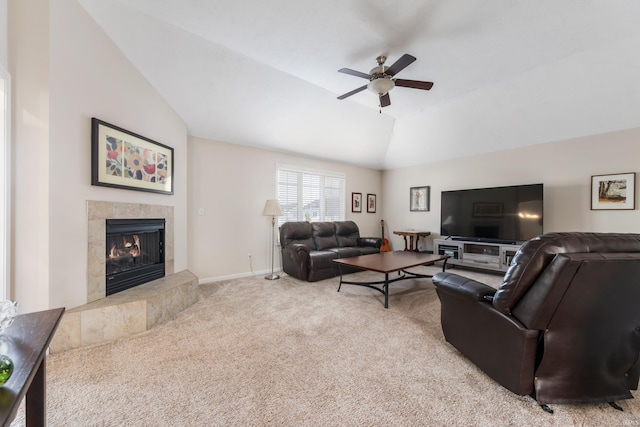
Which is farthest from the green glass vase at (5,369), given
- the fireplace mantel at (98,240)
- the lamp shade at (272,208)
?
the lamp shade at (272,208)

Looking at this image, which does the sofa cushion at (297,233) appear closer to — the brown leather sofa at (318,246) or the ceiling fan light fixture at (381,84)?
the brown leather sofa at (318,246)

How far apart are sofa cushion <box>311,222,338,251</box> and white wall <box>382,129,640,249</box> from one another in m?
2.40

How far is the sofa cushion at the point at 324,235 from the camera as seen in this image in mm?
5301

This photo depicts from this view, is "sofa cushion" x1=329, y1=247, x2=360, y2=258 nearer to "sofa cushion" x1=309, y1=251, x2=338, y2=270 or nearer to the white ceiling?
"sofa cushion" x1=309, y1=251, x2=338, y2=270

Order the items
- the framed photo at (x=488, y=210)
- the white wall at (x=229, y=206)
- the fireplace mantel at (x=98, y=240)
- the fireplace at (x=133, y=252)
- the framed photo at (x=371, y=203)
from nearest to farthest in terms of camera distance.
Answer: the fireplace mantel at (x=98, y=240), the fireplace at (x=133, y=252), the white wall at (x=229, y=206), the framed photo at (x=488, y=210), the framed photo at (x=371, y=203)

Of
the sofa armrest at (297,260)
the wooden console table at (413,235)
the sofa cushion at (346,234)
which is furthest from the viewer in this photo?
the wooden console table at (413,235)

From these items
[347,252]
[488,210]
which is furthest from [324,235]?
[488,210]

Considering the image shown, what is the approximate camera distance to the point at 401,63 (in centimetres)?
253

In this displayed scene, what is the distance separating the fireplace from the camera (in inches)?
108

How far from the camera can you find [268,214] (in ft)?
15.5

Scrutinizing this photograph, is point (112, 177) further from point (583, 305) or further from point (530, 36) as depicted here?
point (530, 36)

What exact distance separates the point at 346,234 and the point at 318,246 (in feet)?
2.96

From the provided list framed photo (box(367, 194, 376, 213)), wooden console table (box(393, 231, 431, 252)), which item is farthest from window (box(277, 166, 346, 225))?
wooden console table (box(393, 231, 431, 252))

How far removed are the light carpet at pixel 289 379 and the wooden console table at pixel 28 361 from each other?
0.40 metres
